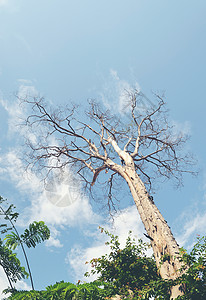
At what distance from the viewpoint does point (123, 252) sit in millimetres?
6312

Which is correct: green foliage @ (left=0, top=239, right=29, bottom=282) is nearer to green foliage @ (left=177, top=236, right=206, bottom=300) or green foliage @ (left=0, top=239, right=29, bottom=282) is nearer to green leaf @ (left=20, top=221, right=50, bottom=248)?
green leaf @ (left=20, top=221, right=50, bottom=248)

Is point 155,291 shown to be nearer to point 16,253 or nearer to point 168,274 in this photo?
point 168,274

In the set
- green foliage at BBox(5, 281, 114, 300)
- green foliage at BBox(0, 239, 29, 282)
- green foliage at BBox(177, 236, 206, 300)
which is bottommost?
green foliage at BBox(177, 236, 206, 300)

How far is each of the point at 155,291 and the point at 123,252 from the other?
7.80 feet

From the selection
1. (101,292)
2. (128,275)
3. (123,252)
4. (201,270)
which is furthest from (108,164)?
(201,270)

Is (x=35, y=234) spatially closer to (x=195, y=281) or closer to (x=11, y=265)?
(x=11, y=265)

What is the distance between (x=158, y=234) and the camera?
4766 millimetres

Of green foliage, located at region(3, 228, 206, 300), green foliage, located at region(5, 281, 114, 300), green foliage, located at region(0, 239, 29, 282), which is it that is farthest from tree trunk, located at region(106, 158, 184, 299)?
green foliage, located at region(0, 239, 29, 282)

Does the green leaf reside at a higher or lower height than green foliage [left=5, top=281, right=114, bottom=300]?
higher

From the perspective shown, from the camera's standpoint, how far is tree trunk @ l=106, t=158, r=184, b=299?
13.6 feet

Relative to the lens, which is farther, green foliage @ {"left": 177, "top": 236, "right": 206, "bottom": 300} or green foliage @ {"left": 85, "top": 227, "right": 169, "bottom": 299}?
green foliage @ {"left": 85, "top": 227, "right": 169, "bottom": 299}

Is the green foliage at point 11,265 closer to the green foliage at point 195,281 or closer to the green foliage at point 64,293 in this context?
the green foliage at point 64,293

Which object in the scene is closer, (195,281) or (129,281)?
(195,281)

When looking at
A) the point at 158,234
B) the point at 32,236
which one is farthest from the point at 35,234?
the point at 158,234
